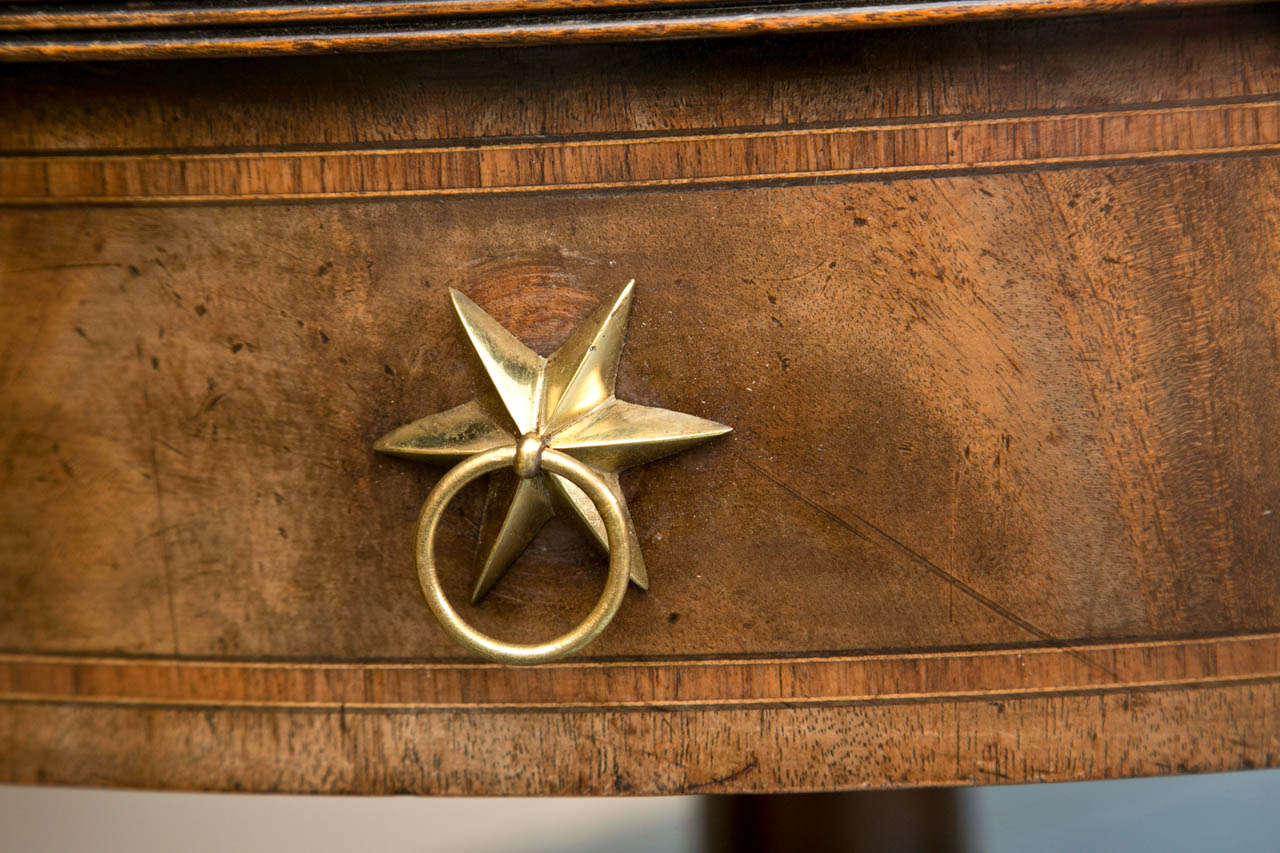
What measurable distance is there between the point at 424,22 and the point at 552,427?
17 centimetres

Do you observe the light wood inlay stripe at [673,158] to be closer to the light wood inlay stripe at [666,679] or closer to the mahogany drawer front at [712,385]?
the mahogany drawer front at [712,385]

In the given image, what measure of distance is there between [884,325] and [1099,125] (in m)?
0.12

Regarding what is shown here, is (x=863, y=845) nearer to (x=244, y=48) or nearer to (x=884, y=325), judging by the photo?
(x=884, y=325)

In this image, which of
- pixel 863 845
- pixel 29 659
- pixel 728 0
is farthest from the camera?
pixel 863 845

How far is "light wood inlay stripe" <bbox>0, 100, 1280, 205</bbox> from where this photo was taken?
41 cm

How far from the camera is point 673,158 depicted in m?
0.42

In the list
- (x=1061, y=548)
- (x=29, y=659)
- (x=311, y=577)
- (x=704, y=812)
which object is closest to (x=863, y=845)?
(x=704, y=812)

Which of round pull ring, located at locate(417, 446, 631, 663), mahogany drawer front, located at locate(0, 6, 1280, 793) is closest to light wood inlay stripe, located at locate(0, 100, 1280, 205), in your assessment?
mahogany drawer front, located at locate(0, 6, 1280, 793)

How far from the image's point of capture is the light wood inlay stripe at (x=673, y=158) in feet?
1.33

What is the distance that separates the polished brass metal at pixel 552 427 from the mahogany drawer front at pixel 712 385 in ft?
0.04

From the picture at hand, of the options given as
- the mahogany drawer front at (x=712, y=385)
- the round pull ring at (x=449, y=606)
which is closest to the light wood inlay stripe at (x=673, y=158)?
the mahogany drawer front at (x=712, y=385)

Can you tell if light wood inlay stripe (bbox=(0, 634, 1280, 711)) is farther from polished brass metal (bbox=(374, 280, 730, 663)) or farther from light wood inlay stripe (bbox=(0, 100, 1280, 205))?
light wood inlay stripe (bbox=(0, 100, 1280, 205))

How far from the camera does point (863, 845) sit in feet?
1.94

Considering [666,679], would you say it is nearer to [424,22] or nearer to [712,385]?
[712,385]
